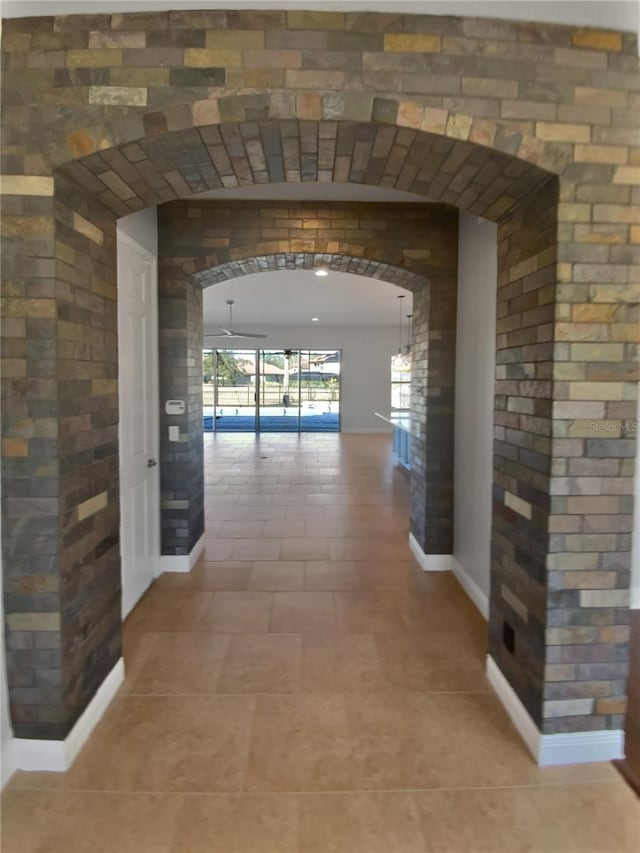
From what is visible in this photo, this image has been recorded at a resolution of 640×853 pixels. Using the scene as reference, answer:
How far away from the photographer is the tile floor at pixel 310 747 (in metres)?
1.41

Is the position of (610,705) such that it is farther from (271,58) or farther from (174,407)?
(174,407)

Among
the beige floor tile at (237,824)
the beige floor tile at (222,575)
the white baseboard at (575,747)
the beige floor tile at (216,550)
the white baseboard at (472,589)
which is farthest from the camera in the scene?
the beige floor tile at (216,550)

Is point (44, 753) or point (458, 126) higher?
point (458, 126)

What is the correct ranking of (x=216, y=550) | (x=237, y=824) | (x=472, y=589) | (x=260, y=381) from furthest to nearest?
(x=260, y=381) < (x=216, y=550) < (x=472, y=589) < (x=237, y=824)

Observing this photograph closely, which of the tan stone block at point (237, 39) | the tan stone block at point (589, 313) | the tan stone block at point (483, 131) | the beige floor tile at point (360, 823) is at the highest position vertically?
the tan stone block at point (237, 39)

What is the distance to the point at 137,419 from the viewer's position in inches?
112

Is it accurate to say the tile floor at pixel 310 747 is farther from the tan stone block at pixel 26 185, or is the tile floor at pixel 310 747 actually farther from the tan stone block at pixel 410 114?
the tan stone block at pixel 410 114

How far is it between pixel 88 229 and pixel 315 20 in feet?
3.65

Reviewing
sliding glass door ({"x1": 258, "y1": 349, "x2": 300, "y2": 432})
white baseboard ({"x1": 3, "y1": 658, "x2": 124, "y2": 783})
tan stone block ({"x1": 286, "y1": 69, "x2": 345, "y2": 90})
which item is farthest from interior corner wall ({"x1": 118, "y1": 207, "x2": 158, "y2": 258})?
sliding glass door ({"x1": 258, "y1": 349, "x2": 300, "y2": 432})

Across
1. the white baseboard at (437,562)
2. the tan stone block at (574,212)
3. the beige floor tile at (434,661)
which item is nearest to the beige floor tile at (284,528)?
the white baseboard at (437,562)

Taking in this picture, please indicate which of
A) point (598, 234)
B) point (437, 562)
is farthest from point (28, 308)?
point (437, 562)

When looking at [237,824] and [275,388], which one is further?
[275,388]

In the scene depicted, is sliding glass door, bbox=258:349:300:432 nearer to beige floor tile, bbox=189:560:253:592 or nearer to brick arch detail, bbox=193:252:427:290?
brick arch detail, bbox=193:252:427:290

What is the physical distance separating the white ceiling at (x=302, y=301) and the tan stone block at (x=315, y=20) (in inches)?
155
